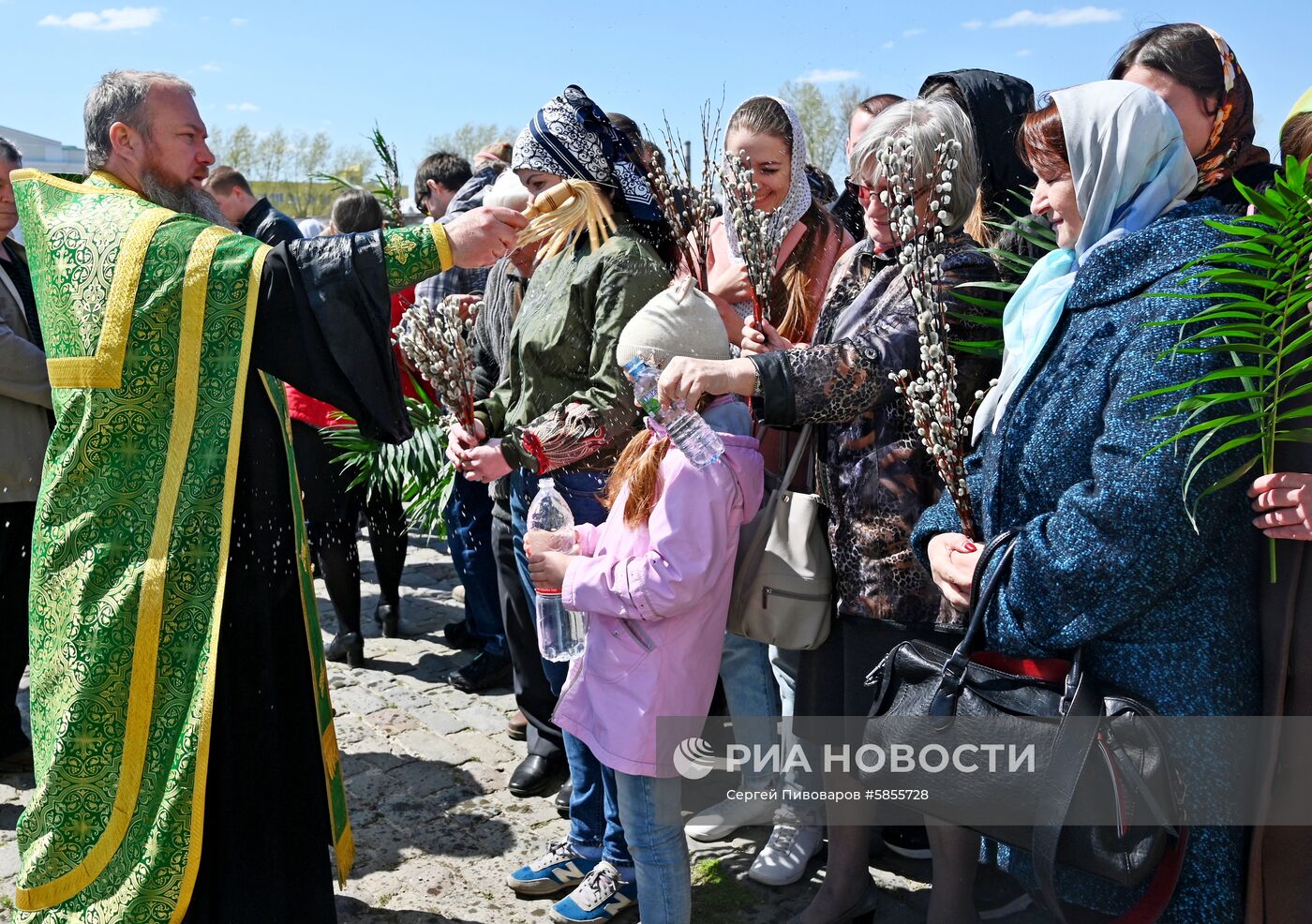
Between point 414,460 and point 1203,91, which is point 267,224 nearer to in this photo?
point 414,460

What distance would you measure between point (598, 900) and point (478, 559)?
8.08ft

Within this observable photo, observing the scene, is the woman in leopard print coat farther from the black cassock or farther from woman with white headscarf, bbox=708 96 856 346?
the black cassock

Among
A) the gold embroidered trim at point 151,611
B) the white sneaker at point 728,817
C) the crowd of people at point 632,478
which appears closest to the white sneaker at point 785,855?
the crowd of people at point 632,478

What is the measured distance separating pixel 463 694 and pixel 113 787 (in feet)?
7.90

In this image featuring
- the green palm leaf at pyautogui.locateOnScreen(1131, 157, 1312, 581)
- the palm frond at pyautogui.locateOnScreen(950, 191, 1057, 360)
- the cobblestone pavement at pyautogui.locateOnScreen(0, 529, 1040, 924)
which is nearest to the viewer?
the green palm leaf at pyautogui.locateOnScreen(1131, 157, 1312, 581)

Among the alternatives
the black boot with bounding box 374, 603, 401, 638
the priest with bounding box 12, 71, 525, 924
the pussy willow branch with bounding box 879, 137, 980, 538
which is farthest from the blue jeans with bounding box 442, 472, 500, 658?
the pussy willow branch with bounding box 879, 137, 980, 538

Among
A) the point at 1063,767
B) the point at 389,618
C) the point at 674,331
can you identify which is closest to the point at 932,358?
the point at 674,331

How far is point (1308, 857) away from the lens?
1.84 m

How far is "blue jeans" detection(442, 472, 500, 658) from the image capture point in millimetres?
5070

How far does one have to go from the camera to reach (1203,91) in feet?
8.44

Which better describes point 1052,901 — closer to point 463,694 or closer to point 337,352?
point 337,352

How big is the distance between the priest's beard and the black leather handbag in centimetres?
208

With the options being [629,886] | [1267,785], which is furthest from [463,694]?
[1267,785]

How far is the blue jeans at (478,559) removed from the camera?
507 centimetres
